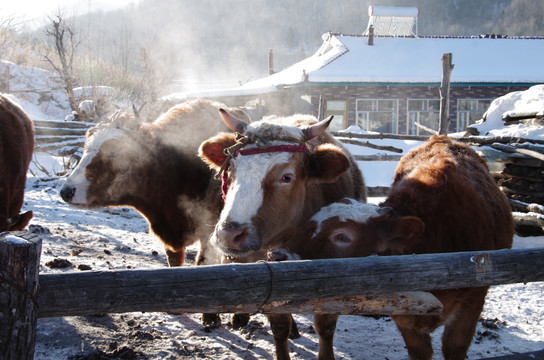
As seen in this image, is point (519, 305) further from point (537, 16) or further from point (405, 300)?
point (537, 16)

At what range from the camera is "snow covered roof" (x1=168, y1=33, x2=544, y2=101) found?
826 inches

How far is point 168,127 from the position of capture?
5.20 metres

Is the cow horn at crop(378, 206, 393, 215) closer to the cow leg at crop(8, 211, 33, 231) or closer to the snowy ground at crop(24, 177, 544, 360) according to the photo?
the snowy ground at crop(24, 177, 544, 360)

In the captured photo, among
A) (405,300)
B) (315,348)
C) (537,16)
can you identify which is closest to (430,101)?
(315,348)

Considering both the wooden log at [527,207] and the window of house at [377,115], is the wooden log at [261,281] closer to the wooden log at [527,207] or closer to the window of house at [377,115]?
the wooden log at [527,207]

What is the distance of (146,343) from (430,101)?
793 inches

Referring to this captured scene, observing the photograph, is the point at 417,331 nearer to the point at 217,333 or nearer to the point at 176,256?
the point at 217,333

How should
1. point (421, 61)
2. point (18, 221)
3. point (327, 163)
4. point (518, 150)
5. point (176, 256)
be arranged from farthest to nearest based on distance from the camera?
1. point (421, 61)
2. point (518, 150)
3. point (176, 256)
4. point (18, 221)
5. point (327, 163)

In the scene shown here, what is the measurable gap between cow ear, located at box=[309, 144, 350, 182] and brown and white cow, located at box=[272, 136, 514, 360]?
214 millimetres

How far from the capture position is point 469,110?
22.0 m

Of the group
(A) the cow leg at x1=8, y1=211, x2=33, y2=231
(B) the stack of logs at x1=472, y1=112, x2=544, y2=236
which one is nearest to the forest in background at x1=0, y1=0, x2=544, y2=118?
(B) the stack of logs at x1=472, y1=112, x2=544, y2=236

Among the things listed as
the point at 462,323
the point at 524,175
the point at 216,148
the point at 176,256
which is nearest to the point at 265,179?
the point at 216,148

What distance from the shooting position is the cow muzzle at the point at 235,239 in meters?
2.84

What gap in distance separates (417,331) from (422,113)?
65.4ft
